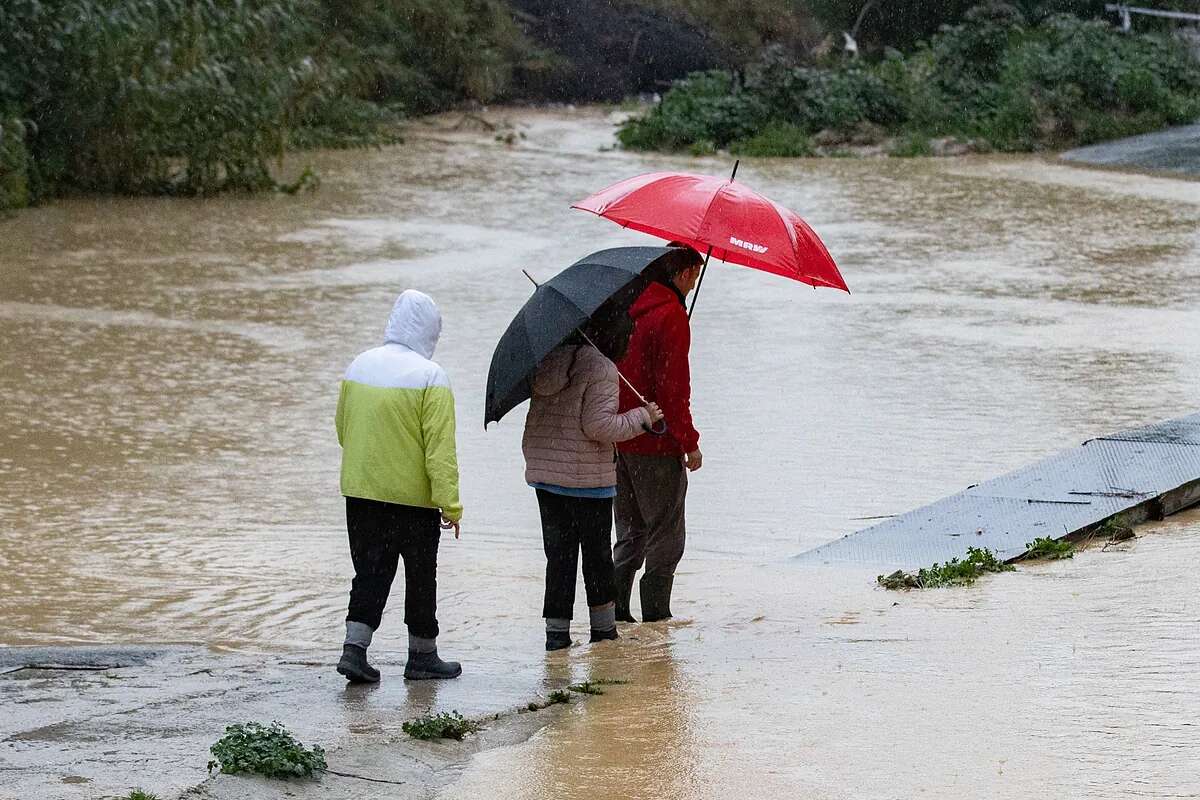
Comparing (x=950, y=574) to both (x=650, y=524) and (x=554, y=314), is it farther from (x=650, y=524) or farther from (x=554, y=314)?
(x=554, y=314)

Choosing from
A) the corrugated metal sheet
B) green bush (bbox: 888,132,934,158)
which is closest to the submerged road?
green bush (bbox: 888,132,934,158)

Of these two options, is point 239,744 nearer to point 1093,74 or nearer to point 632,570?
point 632,570

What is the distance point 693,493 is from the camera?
9297 mm

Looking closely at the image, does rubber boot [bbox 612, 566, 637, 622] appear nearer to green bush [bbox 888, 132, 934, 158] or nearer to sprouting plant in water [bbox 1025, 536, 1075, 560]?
sprouting plant in water [bbox 1025, 536, 1075, 560]

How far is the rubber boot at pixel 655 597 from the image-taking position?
664 centimetres

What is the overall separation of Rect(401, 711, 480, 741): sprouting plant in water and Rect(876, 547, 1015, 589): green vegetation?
2.58 m

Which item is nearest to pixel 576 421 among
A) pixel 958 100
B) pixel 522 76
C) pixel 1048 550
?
pixel 1048 550

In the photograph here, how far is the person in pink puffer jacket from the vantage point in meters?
5.90

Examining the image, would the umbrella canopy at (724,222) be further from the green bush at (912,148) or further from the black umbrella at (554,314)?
the green bush at (912,148)

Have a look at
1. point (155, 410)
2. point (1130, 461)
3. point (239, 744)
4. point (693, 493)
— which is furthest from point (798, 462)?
point (239, 744)

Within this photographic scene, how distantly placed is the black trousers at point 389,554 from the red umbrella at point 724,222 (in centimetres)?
138

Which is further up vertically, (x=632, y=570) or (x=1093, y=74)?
(x=1093, y=74)

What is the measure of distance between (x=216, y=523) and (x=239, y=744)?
14.2ft

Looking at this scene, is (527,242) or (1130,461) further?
(527,242)
